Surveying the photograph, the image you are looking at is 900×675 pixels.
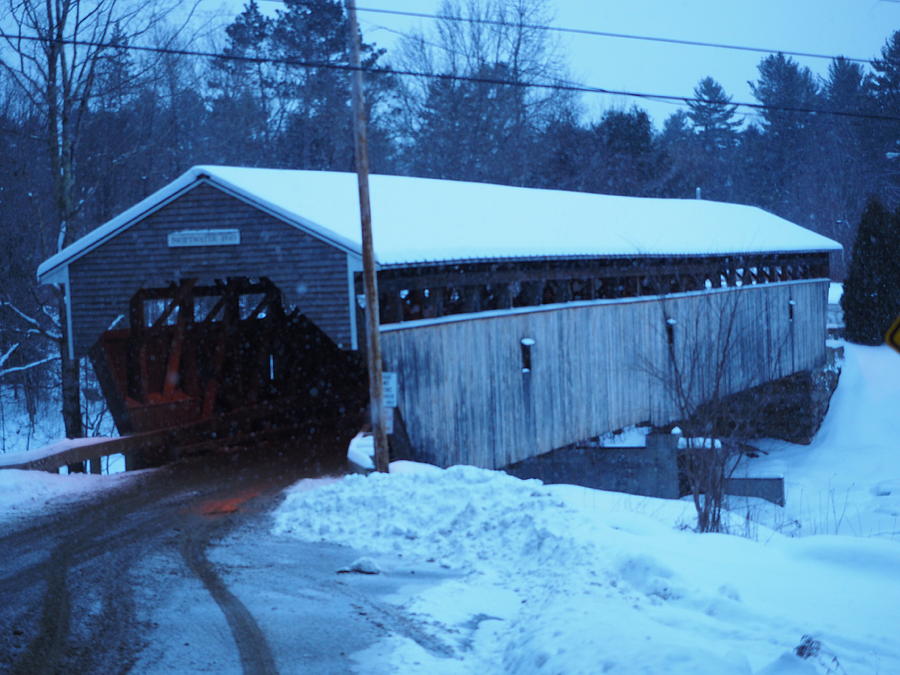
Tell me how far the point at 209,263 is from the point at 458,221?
4.29 metres

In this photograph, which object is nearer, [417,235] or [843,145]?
[417,235]

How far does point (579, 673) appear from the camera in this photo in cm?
459

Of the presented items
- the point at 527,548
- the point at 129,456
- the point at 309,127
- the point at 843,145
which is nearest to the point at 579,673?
the point at 527,548

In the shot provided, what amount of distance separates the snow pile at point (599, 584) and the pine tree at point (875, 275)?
21.8 meters

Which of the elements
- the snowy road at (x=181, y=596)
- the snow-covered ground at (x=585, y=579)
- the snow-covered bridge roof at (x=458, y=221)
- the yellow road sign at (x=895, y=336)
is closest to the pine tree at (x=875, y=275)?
the snow-covered bridge roof at (x=458, y=221)

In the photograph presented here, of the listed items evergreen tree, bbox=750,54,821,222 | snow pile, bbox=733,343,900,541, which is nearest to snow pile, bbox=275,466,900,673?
snow pile, bbox=733,343,900,541

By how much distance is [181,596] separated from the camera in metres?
6.63

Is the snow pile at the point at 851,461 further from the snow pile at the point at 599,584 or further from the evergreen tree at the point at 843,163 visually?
the evergreen tree at the point at 843,163

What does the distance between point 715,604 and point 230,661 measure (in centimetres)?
276

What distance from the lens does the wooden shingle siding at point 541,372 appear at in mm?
13141

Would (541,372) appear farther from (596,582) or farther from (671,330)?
(596,582)

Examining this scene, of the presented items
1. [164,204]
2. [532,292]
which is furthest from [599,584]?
[532,292]

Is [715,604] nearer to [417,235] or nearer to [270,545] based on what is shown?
[270,545]

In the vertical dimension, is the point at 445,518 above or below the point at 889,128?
below
